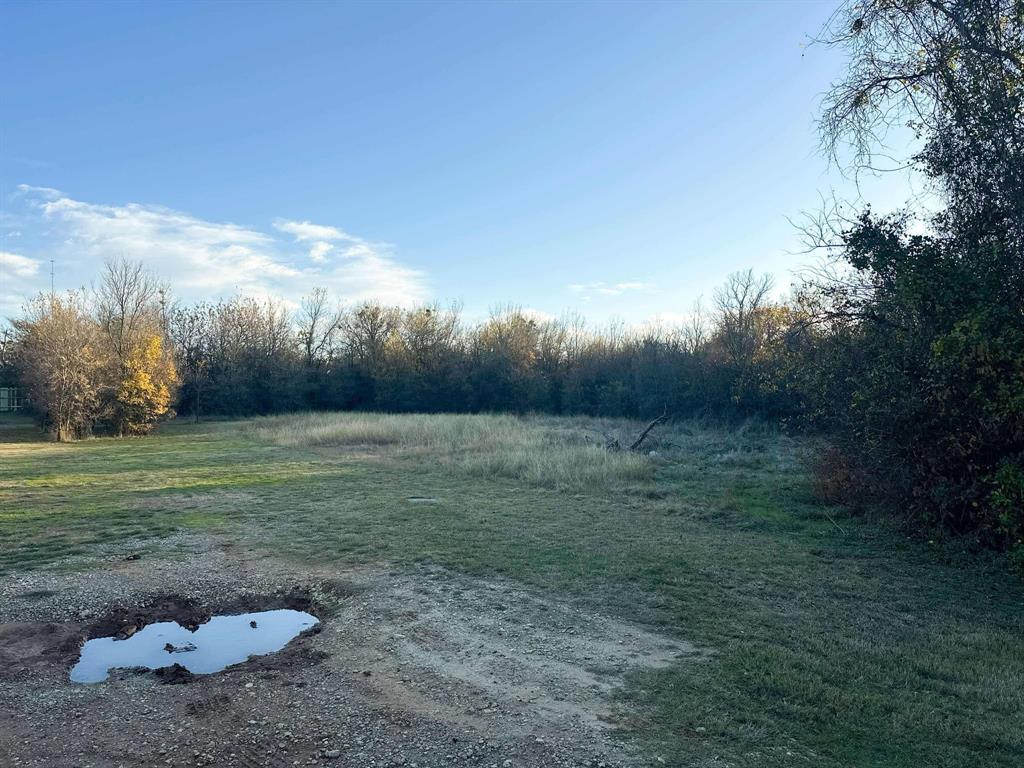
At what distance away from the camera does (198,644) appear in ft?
18.7

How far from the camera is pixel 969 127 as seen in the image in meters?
7.65

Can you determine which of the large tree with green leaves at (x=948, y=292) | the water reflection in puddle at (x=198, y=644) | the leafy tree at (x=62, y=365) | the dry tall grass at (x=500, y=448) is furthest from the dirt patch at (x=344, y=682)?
the leafy tree at (x=62, y=365)

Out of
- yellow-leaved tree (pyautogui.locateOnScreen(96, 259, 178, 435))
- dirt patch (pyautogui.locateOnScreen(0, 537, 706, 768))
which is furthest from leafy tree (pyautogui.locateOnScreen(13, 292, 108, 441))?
dirt patch (pyautogui.locateOnScreen(0, 537, 706, 768))

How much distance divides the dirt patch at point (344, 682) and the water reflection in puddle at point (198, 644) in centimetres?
18

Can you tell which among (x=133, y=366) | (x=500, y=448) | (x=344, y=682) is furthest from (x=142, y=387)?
(x=344, y=682)

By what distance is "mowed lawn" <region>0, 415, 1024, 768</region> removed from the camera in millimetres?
4094

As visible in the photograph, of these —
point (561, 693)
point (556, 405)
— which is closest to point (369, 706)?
point (561, 693)

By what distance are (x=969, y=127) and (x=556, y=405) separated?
3789cm

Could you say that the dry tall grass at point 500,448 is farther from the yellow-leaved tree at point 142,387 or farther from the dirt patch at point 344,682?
the dirt patch at point 344,682

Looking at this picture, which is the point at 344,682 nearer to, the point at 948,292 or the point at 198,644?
the point at 198,644

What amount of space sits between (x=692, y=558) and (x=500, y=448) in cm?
1253

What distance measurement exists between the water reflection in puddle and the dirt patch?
0.58 ft

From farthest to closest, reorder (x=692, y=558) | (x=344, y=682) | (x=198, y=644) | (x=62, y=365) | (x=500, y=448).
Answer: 1. (x=62, y=365)
2. (x=500, y=448)
3. (x=692, y=558)
4. (x=198, y=644)
5. (x=344, y=682)

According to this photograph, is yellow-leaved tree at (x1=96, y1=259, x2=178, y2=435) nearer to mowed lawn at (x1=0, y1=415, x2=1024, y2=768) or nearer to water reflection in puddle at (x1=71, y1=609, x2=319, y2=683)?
mowed lawn at (x1=0, y1=415, x2=1024, y2=768)
